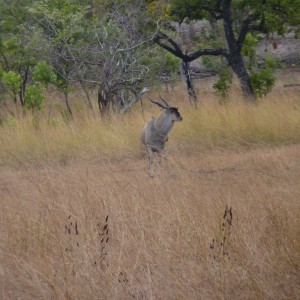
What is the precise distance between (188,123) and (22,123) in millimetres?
3589

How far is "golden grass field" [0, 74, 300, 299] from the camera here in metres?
3.64

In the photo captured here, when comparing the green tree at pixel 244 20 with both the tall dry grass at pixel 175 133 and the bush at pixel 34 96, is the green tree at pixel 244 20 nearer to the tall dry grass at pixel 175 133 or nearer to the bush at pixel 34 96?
the tall dry grass at pixel 175 133

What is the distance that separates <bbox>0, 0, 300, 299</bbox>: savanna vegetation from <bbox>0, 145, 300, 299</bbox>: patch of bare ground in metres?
0.01

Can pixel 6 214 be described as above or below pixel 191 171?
above

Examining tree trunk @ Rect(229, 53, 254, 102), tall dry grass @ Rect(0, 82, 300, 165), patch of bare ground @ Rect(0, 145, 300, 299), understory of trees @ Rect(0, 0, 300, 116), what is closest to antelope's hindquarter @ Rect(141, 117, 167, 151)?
tall dry grass @ Rect(0, 82, 300, 165)

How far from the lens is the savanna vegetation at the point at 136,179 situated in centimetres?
378

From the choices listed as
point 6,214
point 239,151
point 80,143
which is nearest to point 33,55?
point 80,143

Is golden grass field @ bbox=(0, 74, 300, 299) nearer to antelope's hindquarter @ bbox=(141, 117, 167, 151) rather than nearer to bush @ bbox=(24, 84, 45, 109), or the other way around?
antelope's hindquarter @ bbox=(141, 117, 167, 151)

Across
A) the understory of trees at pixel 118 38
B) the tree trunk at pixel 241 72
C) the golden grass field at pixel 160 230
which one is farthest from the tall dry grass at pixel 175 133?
the tree trunk at pixel 241 72

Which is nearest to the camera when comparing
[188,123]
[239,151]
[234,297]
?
[234,297]

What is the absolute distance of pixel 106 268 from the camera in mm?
3809

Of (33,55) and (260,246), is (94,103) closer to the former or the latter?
(33,55)

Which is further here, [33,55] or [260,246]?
[33,55]

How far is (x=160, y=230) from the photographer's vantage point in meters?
4.52
